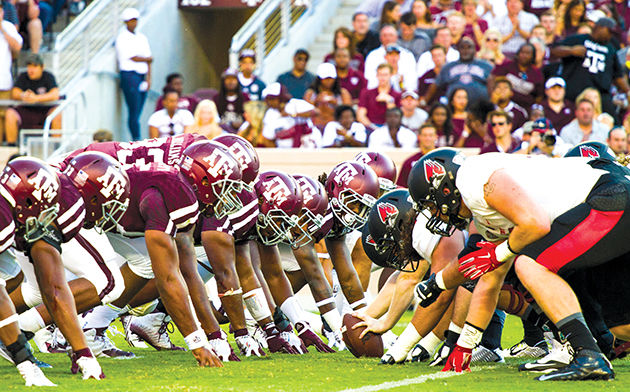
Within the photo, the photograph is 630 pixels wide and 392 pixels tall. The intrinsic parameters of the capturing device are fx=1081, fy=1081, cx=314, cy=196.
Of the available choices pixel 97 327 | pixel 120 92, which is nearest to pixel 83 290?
pixel 97 327

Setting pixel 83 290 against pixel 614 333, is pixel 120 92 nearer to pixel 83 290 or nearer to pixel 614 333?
pixel 83 290

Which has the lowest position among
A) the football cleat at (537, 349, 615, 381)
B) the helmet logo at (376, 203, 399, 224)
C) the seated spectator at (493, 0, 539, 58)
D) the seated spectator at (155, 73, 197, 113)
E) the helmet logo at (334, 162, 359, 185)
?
the football cleat at (537, 349, 615, 381)

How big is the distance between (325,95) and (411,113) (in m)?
1.07

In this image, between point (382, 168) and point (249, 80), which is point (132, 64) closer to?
point (249, 80)

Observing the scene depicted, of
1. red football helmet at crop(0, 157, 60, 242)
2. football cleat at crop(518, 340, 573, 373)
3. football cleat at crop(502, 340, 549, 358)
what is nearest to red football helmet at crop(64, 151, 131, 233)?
red football helmet at crop(0, 157, 60, 242)

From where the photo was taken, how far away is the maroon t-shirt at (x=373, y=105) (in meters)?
13.1

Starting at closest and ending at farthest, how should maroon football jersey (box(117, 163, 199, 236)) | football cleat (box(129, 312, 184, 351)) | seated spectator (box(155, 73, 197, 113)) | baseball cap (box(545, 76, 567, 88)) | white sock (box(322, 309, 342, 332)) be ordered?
maroon football jersey (box(117, 163, 199, 236)), white sock (box(322, 309, 342, 332)), football cleat (box(129, 312, 184, 351)), baseball cap (box(545, 76, 567, 88)), seated spectator (box(155, 73, 197, 113))

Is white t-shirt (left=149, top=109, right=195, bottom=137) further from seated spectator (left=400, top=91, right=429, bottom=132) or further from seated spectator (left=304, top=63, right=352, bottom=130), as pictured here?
seated spectator (left=400, top=91, right=429, bottom=132)

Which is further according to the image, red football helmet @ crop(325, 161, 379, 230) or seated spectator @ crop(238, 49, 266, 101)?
seated spectator @ crop(238, 49, 266, 101)

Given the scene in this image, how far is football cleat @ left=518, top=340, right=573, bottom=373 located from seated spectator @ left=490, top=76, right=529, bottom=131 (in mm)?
6559

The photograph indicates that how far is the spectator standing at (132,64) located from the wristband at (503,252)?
9.09m

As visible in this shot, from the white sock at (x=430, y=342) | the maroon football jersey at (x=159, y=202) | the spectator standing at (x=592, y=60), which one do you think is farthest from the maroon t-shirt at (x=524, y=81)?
the maroon football jersey at (x=159, y=202)

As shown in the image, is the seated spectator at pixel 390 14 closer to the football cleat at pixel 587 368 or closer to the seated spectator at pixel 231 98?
the seated spectator at pixel 231 98

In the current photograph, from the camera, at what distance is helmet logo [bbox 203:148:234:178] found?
657 centimetres
